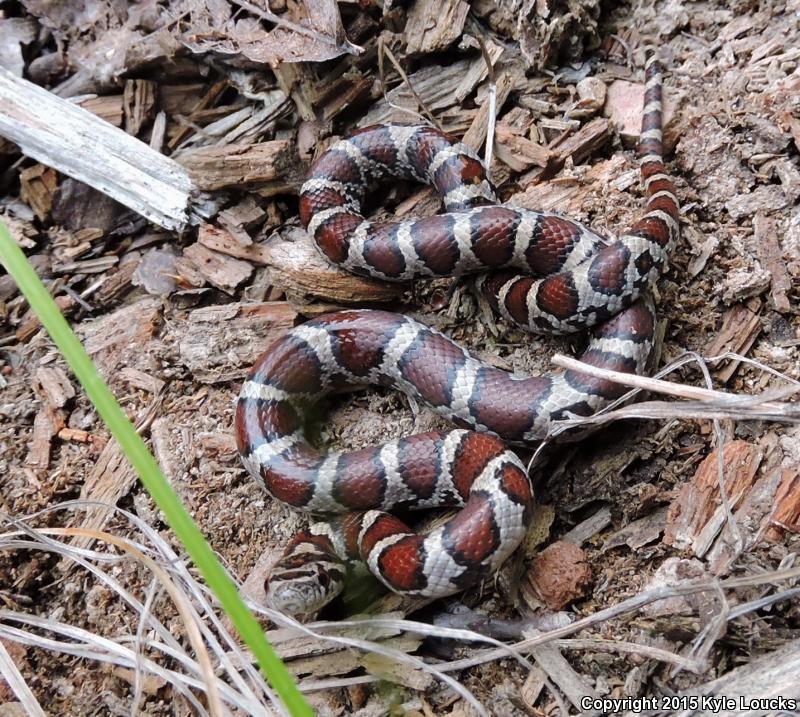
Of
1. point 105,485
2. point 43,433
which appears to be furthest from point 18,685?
point 43,433

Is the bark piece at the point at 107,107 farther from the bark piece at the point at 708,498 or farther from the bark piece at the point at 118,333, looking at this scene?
the bark piece at the point at 708,498

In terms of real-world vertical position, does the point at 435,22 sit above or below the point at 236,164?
above

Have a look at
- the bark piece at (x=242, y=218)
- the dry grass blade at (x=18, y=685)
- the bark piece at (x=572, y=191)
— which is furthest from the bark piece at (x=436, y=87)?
the dry grass blade at (x=18, y=685)

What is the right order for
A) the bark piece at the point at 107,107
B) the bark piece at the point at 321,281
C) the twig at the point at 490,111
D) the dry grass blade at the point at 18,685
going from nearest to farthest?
1. the dry grass blade at the point at 18,685
2. the bark piece at the point at 321,281
3. the twig at the point at 490,111
4. the bark piece at the point at 107,107

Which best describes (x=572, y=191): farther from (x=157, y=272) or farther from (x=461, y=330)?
(x=157, y=272)

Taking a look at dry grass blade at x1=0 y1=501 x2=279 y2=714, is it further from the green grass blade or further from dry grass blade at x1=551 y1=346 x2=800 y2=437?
dry grass blade at x1=551 y1=346 x2=800 y2=437

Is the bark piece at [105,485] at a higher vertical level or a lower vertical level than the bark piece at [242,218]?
lower

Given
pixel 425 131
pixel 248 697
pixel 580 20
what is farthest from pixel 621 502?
pixel 580 20
